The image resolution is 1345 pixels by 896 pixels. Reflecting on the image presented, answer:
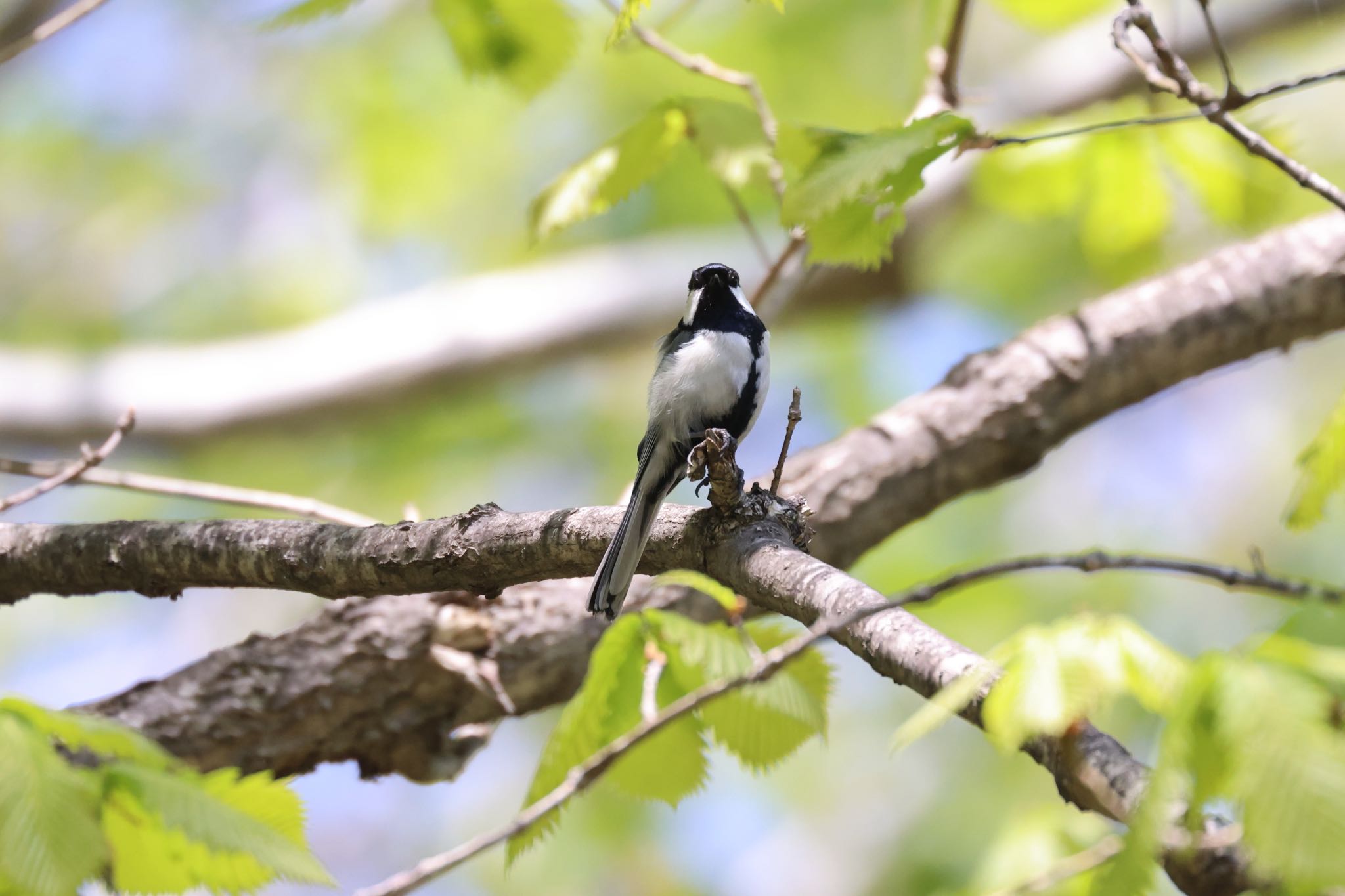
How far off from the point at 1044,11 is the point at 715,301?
2.62m

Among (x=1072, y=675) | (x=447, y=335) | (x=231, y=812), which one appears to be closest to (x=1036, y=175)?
(x=1072, y=675)

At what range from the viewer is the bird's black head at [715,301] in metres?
3.92

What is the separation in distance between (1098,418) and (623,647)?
2604 mm

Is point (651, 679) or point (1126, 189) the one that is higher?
point (1126, 189)

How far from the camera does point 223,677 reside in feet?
10.9

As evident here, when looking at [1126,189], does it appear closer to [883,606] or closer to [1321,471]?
[1321,471]

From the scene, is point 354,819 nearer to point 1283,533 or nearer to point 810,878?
point 810,878

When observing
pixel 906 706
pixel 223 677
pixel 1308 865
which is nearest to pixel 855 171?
pixel 1308 865

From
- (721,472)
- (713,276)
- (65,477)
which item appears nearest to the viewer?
(721,472)

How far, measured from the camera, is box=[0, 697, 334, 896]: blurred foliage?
→ 1.51 m

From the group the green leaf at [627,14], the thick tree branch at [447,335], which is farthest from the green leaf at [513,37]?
the thick tree branch at [447,335]

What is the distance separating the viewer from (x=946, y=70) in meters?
4.21

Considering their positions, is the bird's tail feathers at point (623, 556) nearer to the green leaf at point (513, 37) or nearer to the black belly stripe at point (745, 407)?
the black belly stripe at point (745, 407)

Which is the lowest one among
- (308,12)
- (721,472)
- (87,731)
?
(721,472)
